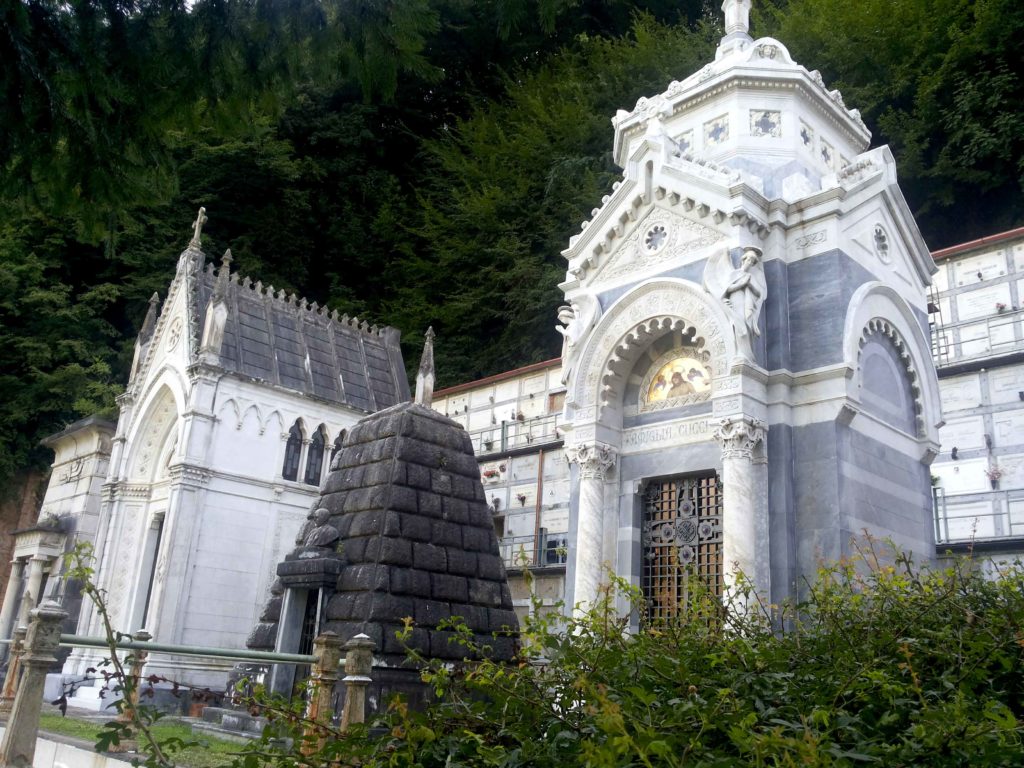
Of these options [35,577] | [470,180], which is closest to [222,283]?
[35,577]

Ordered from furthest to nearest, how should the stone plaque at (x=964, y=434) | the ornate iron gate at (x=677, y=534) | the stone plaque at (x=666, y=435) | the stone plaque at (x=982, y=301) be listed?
the stone plaque at (x=982, y=301)
the stone plaque at (x=964, y=434)
the stone plaque at (x=666, y=435)
the ornate iron gate at (x=677, y=534)

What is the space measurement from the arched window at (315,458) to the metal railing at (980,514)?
16839mm

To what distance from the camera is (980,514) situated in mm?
20859

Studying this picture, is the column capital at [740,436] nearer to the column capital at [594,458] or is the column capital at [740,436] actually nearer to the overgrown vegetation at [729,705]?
the column capital at [594,458]

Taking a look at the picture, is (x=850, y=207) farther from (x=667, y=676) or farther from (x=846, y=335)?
(x=667, y=676)

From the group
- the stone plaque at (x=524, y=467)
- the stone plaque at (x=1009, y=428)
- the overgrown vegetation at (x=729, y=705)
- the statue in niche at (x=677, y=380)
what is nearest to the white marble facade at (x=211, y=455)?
the stone plaque at (x=524, y=467)

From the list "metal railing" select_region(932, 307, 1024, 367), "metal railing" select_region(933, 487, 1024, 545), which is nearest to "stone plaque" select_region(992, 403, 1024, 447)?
"metal railing" select_region(933, 487, 1024, 545)

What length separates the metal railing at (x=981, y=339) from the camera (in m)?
22.2

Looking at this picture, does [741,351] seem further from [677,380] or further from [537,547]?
[537,547]

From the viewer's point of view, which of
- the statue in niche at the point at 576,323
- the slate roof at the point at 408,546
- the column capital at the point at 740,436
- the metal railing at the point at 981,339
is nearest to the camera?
the slate roof at the point at 408,546

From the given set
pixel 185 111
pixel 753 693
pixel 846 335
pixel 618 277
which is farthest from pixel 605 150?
pixel 753 693

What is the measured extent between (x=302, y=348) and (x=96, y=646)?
69.5 feet

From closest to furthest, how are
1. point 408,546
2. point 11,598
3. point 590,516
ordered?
point 408,546, point 590,516, point 11,598

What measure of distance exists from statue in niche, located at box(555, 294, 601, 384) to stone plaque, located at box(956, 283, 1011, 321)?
14103mm
